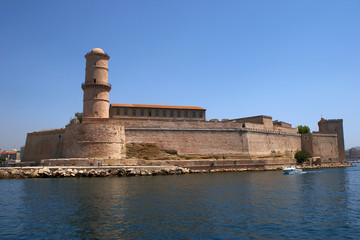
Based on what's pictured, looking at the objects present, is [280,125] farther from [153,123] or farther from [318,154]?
[153,123]

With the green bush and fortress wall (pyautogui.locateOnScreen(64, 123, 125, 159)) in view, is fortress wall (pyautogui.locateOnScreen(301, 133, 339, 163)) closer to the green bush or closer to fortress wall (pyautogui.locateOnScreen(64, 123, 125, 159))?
the green bush

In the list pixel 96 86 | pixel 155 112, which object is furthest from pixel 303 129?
pixel 96 86

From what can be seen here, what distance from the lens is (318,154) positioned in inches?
1620

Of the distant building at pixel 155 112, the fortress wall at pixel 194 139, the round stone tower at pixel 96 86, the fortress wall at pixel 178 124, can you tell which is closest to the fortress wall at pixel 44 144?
the round stone tower at pixel 96 86

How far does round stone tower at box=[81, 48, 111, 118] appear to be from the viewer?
29.1 meters

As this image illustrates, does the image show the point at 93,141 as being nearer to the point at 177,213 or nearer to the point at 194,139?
the point at 194,139

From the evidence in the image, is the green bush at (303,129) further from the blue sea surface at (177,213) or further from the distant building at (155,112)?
the blue sea surface at (177,213)

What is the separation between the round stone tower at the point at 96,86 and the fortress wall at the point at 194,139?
11.7ft

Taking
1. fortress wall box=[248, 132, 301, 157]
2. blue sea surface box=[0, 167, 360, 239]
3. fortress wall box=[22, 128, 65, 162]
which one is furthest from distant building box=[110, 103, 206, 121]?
blue sea surface box=[0, 167, 360, 239]

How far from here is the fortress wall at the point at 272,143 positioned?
3338 centimetres

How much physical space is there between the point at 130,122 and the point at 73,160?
22.2 ft

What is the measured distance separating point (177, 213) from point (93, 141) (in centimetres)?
1748

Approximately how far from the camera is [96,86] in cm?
2911

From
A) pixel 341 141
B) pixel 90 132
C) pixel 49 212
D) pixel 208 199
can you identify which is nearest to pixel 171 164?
pixel 90 132
